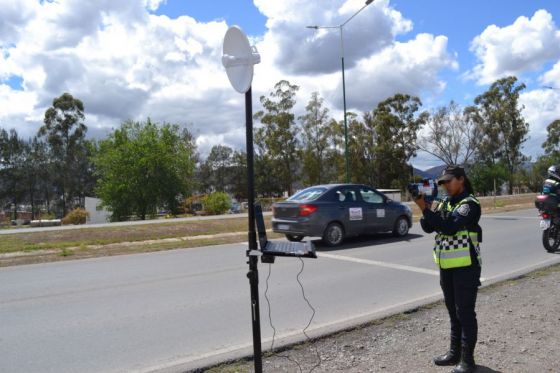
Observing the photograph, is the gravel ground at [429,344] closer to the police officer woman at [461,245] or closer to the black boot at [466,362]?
the black boot at [466,362]

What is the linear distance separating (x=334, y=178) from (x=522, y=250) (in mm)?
39202

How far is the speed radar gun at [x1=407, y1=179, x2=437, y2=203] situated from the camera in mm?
3789

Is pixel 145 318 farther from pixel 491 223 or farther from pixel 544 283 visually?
pixel 491 223

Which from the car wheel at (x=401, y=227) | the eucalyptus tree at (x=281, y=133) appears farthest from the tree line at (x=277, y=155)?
the car wheel at (x=401, y=227)

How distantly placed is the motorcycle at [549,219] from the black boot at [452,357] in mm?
7060

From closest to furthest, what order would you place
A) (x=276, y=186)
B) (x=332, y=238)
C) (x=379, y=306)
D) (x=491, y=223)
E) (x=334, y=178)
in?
(x=379, y=306)
(x=332, y=238)
(x=491, y=223)
(x=334, y=178)
(x=276, y=186)

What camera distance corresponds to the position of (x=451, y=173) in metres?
3.93

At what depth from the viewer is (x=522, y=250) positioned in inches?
440

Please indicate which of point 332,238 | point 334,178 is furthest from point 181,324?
point 334,178

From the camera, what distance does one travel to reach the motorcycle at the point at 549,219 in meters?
9.85

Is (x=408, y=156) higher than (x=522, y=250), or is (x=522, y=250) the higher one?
(x=408, y=156)

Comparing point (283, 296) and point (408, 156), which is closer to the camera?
point (283, 296)

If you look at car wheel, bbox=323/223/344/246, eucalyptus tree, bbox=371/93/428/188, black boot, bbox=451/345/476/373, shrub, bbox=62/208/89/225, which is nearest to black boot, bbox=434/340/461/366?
black boot, bbox=451/345/476/373

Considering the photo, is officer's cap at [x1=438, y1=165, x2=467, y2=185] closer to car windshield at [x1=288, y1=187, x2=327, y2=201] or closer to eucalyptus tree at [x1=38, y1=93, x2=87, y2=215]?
car windshield at [x1=288, y1=187, x2=327, y2=201]
